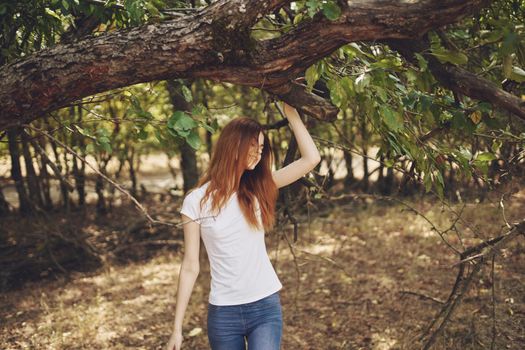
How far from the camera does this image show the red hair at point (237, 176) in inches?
105

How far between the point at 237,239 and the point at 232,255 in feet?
0.26

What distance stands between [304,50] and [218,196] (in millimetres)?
851

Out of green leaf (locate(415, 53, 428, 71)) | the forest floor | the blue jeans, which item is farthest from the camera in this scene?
the forest floor

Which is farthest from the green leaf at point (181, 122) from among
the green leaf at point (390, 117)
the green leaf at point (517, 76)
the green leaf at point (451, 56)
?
the green leaf at point (517, 76)

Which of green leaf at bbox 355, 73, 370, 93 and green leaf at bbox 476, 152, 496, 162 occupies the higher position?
green leaf at bbox 355, 73, 370, 93

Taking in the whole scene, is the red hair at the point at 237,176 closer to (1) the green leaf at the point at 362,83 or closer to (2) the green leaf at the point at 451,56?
(1) the green leaf at the point at 362,83

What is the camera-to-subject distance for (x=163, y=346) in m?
5.09

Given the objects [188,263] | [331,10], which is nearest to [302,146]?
[188,263]

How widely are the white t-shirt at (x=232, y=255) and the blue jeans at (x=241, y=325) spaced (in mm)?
37

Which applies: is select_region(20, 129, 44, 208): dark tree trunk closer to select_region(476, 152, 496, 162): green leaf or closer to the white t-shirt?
the white t-shirt

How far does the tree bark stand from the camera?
2099 mm

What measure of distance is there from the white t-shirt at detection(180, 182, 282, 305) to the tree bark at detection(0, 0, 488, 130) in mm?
679

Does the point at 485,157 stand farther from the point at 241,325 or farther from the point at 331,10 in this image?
the point at 241,325

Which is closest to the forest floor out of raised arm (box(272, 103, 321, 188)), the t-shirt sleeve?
raised arm (box(272, 103, 321, 188))
